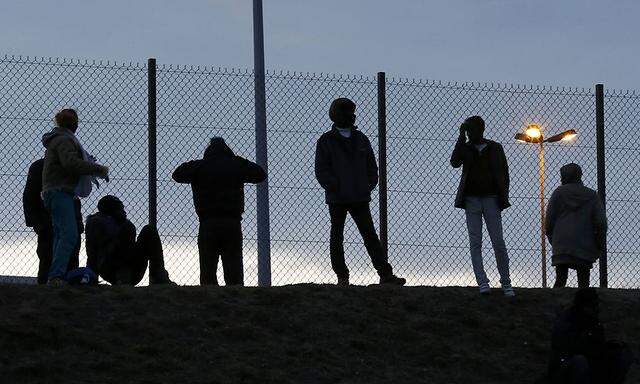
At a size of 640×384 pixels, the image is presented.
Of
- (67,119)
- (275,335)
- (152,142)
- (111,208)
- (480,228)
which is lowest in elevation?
(275,335)

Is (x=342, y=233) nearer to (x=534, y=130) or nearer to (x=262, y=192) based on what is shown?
(x=262, y=192)

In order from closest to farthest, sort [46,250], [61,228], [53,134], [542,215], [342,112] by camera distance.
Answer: [61,228]
[53,134]
[46,250]
[342,112]
[542,215]

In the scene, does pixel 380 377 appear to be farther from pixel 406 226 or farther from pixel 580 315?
pixel 406 226

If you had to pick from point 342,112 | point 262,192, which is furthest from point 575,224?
point 262,192

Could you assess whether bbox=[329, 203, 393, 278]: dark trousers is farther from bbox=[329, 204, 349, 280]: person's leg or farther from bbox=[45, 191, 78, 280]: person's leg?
bbox=[45, 191, 78, 280]: person's leg

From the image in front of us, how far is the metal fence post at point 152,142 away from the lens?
51.9 feet

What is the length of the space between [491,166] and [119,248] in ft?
11.1

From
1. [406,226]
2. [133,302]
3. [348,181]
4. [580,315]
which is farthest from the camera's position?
[406,226]

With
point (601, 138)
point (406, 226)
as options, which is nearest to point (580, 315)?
point (406, 226)

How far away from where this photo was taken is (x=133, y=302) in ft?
46.6

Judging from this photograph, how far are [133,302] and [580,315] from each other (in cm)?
375

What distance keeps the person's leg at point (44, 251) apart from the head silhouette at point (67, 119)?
92 cm

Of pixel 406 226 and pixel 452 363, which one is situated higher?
pixel 406 226

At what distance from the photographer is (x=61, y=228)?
46.4 feet
